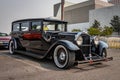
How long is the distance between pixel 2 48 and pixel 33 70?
7656 millimetres

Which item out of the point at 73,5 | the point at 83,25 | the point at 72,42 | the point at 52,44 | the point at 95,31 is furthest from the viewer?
the point at 73,5

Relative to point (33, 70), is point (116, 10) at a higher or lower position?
higher

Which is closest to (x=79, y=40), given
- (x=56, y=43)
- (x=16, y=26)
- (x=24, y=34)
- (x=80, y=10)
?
(x=56, y=43)

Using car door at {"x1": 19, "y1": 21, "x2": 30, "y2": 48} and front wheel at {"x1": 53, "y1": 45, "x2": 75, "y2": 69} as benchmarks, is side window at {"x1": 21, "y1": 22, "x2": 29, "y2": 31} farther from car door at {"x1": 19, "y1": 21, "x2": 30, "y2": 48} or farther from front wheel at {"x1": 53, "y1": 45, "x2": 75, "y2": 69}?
front wheel at {"x1": 53, "y1": 45, "x2": 75, "y2": 69}

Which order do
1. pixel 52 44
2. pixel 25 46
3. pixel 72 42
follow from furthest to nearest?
pixel 25 46
pixel 52 44
pixel 72 42

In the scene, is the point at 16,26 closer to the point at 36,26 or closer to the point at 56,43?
the point at 36,26

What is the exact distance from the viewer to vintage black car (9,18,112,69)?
18.8 ft

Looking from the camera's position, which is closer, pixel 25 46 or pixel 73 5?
pixel 25 46

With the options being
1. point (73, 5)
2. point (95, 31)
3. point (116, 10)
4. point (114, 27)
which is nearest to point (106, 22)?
point (116, 10)

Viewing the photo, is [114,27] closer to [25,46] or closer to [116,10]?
[116,10]

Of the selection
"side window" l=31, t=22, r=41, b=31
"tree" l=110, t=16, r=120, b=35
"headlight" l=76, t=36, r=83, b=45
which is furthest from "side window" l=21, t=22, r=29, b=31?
"tree" l=110, t=16, r=120, b=35

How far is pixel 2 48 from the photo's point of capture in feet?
40.5

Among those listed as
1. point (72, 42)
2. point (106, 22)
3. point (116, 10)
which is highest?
point (116, 10)

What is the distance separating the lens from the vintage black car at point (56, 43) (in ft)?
18.8
